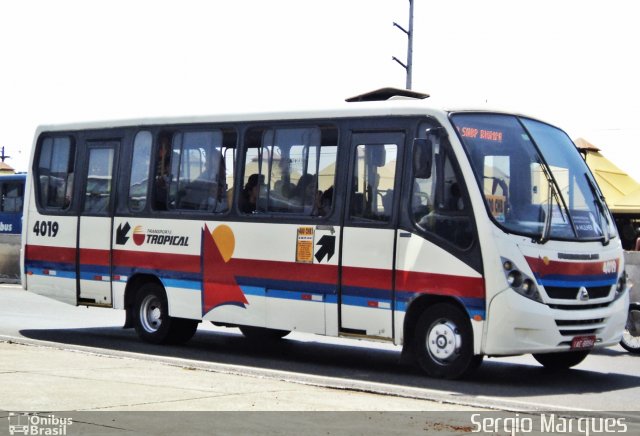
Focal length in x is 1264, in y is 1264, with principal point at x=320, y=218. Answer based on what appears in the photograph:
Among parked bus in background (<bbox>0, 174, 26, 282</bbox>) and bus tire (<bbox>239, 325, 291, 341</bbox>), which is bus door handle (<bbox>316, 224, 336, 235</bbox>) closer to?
bus tire (<bbox>239, 325, 291, 341</bbox>)

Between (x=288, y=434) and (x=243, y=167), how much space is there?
720cm

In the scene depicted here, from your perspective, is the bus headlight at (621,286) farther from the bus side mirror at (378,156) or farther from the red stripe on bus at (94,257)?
the red stripe on bus at (94,257)

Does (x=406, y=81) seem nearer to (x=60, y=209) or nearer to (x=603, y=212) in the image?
(x=60, y=209)

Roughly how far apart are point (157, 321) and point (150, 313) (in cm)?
17

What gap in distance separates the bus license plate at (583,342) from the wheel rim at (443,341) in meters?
1.18

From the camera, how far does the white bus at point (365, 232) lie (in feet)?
42.8

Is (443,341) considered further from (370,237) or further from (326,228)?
(326,228)

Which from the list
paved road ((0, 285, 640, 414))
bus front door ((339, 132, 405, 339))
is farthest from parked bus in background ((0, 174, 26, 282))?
bus front door ((339, 132, 405, 339))

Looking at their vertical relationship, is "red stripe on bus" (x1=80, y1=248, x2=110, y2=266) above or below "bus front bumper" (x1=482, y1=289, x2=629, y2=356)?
above

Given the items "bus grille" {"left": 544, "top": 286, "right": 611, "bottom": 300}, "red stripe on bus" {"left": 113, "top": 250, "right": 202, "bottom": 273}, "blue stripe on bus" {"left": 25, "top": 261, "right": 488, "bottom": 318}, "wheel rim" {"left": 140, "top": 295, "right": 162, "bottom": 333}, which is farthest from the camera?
"wheel rim" {"left": 140, "top": 295, "right": 162, "bottom": 333}

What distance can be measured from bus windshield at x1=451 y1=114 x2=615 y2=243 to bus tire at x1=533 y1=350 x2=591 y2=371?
1445 mm

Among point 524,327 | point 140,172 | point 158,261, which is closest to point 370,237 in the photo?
point 524,327

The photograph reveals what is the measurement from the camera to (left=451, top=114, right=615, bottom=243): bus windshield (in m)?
13.2

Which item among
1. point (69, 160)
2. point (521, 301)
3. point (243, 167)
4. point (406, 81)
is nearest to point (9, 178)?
point (406, 81)
